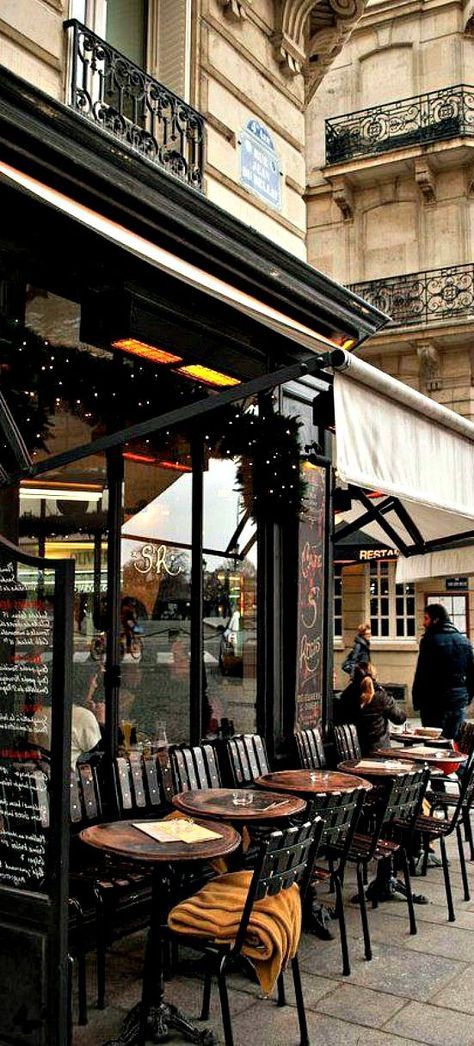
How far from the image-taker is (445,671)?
9891mm

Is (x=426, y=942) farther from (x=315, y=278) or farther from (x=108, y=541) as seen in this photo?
(x=315, y=278)

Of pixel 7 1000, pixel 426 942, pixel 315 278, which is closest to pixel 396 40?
pixel 315 278

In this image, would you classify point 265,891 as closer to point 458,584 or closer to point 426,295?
point 458,584

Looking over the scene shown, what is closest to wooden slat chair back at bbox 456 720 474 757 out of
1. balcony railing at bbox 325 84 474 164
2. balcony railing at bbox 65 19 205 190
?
balcony railing at bbox 65 19 205 190

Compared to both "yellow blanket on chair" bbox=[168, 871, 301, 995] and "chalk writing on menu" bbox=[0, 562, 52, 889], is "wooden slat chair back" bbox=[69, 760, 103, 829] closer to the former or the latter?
"yellow blanket on chair" bbox=[168, 871, 301, 995]

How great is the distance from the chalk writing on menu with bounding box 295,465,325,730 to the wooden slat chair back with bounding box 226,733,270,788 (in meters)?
0.81

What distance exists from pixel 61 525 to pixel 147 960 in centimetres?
284

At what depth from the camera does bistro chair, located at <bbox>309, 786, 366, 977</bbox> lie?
4.85 m

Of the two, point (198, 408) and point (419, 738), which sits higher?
point (198, 408)

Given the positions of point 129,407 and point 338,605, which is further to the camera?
point 338,605

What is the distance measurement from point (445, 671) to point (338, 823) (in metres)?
5.18

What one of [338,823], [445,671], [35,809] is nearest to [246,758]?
[338,823]

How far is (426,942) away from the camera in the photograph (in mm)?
5582

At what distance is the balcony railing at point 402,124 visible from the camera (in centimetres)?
2047
